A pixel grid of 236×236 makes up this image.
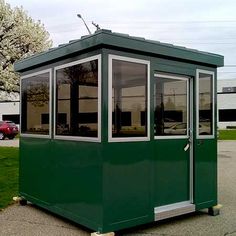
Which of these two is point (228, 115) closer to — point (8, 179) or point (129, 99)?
point (8, 179)

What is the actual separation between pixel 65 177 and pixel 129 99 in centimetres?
148

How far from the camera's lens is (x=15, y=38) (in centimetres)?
2222

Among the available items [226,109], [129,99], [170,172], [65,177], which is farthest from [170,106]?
[226,109]

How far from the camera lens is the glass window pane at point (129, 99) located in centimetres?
559

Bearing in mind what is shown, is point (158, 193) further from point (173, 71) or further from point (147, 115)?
point (173, 71)

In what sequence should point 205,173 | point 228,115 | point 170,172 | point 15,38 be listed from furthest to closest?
point 228,115
point 15,38
point 205,173
point 170,172

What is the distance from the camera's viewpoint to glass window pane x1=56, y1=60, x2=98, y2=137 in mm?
5628

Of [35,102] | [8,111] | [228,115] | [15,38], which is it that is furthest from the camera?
[8,111]

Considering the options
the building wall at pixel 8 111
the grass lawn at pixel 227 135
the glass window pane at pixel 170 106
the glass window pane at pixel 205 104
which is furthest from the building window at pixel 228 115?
the glass window pane at pixel 170 106

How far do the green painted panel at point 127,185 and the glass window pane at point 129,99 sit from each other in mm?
203

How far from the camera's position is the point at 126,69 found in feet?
18.8

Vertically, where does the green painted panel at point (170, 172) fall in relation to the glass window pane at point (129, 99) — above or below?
below

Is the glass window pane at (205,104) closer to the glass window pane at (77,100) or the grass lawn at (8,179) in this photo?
the glass window pane at (77,100)

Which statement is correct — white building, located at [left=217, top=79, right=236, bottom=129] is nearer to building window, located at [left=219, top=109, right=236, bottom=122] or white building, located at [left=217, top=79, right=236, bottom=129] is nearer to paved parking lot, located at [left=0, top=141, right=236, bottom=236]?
building window, located at [left=219, top=109, right=236, bottom=122]
